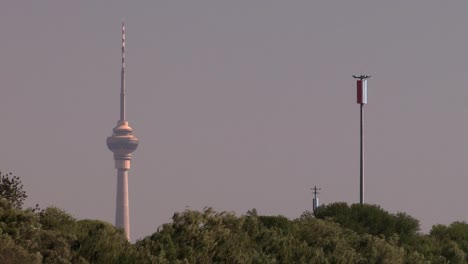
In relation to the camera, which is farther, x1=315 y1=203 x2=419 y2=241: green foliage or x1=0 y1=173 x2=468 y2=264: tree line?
x1=315 y1=203 x2=419 y2=241: green foliage

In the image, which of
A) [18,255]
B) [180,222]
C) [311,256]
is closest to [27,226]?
[18,255]

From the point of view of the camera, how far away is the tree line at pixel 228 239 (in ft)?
174

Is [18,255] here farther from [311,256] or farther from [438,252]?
[438,252]

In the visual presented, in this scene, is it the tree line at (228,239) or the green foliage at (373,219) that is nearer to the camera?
the tree line at (228,239)

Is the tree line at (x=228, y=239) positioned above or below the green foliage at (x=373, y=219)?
below

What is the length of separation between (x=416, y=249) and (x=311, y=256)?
581 inches

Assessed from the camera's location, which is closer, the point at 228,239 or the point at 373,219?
the point at 228,239

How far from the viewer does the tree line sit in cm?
5294

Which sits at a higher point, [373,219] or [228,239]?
[373,219]

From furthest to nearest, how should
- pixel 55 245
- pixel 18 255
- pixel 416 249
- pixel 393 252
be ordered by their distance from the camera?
pixel 416 249 → pixel 393 252 → pixel 55 245 → pixel 18 255

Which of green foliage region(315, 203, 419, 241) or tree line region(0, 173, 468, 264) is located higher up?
green foliage region(315, 203, 419, 241)

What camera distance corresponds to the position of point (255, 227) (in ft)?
217

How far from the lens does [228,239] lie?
61719mm

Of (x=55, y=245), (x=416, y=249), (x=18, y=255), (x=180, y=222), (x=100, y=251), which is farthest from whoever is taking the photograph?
(x=416, y=249)
